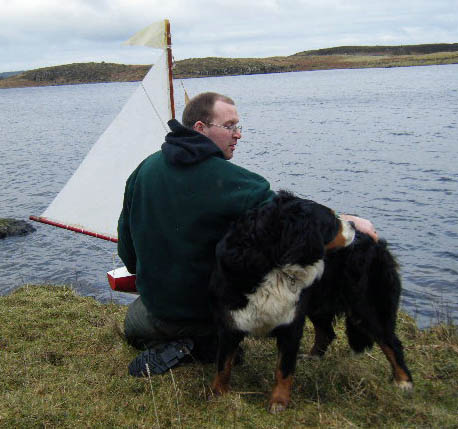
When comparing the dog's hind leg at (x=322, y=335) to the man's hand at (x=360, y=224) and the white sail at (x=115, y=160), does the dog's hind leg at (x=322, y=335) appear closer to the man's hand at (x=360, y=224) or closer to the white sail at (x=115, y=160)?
the man's hand at (x=360, y=224)

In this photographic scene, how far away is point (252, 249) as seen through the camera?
3.38m

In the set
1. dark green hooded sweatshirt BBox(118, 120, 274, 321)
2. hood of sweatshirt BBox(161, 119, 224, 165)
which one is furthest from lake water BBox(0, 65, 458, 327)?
hood of sweatshirt BBox(161, 119, 224, 165)

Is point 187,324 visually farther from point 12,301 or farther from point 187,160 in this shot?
point 12,301

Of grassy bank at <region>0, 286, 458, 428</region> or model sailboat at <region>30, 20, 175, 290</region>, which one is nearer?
grassy bank at <region>0, 286, 458, 428</region>

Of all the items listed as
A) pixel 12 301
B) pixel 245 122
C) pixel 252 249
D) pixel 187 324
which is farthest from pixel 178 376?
pixel 245 122

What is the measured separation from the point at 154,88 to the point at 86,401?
4804 millimetres

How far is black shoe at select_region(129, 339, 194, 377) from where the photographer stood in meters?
4.36

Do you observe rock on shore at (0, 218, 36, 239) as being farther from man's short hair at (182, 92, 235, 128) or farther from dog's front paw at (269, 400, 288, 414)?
dog's front paw at (269, 400, 288, 414)

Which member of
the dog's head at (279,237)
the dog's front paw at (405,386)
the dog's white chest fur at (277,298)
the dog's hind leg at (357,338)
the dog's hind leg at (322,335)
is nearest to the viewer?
the dog's head at (279,237)

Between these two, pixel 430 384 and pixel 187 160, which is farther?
pixel 430 384

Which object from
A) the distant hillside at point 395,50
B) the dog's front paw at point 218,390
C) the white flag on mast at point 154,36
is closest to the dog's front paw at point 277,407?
the dog's front paw at point 218,390

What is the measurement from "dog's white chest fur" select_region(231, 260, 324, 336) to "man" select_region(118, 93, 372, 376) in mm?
463

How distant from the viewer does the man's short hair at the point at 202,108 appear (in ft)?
13.0

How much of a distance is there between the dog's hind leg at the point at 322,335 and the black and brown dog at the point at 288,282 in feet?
1.70
